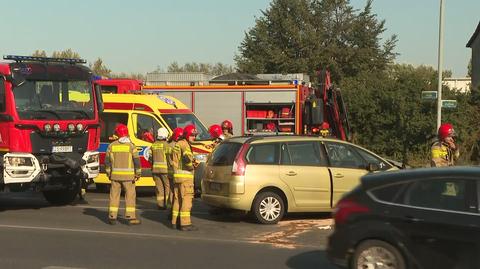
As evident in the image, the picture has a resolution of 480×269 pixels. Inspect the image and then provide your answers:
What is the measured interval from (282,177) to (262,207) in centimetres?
62

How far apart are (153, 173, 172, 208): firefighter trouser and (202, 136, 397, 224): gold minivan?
119 centimetres

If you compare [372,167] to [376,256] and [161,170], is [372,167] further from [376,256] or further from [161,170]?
[376,256]

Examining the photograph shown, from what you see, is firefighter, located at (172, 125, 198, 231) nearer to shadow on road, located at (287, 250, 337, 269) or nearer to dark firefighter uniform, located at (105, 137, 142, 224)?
dark firefighter uniform, located at (105, 137, 142, 224)

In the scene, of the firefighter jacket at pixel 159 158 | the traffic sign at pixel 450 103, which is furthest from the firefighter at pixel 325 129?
the firefighter jacket at pixel 159 158

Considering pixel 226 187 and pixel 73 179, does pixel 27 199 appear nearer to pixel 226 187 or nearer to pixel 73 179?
pixel 73 179

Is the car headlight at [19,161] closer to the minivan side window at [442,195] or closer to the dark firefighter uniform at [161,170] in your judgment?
the dark firefighter uniform at [161,170]

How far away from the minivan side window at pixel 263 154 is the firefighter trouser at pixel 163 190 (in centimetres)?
221

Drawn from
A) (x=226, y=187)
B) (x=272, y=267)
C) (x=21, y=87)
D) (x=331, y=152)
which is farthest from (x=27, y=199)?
(x=272, y=267)

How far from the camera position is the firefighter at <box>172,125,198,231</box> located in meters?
9.83

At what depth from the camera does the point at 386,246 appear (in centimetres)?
590

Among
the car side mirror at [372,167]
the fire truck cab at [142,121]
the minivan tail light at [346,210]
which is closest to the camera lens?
the minivan tail light at [346,210]

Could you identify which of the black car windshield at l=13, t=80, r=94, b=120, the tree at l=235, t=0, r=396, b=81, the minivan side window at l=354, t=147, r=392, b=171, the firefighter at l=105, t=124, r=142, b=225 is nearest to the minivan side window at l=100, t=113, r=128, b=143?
the black car windshield at l=13, t=80, r=94, b=120

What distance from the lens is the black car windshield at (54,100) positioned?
1137cm

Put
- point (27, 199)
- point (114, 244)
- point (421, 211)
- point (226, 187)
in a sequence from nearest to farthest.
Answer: point (421, 211) → point (114, 244) → point (226, 187) → point (27, 199)
